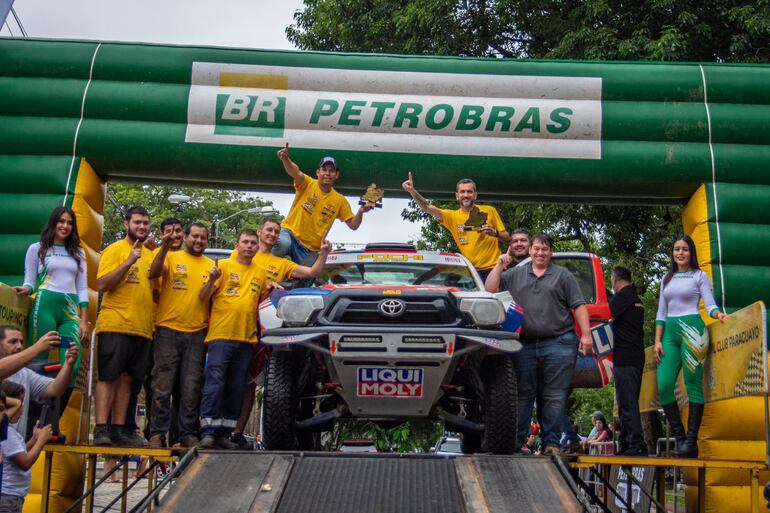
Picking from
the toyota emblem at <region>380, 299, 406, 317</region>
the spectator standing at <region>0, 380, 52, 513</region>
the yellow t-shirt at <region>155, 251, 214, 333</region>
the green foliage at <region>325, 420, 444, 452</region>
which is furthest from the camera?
the green foliage at <region>325, 420, 444, 452</region>

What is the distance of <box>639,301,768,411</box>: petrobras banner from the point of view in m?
6.98

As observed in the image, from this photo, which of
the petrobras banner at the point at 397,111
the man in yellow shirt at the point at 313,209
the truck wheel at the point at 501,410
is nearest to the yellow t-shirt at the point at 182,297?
the man in yellow shirt at the point at 313,209

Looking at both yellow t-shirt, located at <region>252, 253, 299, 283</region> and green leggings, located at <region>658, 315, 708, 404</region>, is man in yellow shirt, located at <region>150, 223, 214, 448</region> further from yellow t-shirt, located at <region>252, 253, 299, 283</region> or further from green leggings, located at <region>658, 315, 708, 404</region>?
green leggings, located at <region>658, 315, 708, 404</region>

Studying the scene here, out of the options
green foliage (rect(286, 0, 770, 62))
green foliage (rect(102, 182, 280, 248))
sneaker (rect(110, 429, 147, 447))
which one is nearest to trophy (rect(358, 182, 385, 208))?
sneaker (rect(110, 429, 147, 447))

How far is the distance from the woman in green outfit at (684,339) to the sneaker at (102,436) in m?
4.81

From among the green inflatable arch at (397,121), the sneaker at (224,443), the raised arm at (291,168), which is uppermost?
the green inflatable arch at (397,121)

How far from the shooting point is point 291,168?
9.30m

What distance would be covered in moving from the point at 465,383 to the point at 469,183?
239 centimetres

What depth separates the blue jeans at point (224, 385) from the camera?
24.9 ft

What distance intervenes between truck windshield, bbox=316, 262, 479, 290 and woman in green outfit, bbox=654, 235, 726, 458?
189cm

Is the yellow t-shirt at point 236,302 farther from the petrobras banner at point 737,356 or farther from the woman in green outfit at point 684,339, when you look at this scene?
the petrobras banner at point 737,356

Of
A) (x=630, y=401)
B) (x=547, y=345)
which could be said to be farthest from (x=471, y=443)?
(x=630, y=401)

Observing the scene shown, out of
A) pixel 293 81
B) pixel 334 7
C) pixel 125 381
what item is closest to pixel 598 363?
pixel 293 81

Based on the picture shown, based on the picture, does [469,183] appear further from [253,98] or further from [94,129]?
[94,129]
